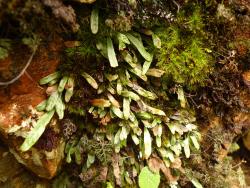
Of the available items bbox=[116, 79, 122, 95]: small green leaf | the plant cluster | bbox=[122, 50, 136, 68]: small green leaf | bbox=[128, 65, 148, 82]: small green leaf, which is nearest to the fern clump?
the plant cluster

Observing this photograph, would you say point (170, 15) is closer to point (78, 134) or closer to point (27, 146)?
point (78, 134)

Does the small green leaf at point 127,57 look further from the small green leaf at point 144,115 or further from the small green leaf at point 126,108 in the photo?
the small green leaf at point 144,115

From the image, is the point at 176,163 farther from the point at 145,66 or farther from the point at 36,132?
the point at 36,132

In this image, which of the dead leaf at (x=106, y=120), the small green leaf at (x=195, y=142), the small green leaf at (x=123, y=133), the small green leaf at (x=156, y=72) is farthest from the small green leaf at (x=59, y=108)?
the small green leaf at (x=195, y=142)

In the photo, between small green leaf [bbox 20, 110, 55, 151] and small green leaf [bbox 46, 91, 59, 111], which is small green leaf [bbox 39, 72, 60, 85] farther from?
small green leaf [bbox 20, 110, 55, 151]

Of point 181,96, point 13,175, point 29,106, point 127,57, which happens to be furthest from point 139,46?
point 13,175

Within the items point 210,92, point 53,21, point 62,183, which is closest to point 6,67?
point 53,21
